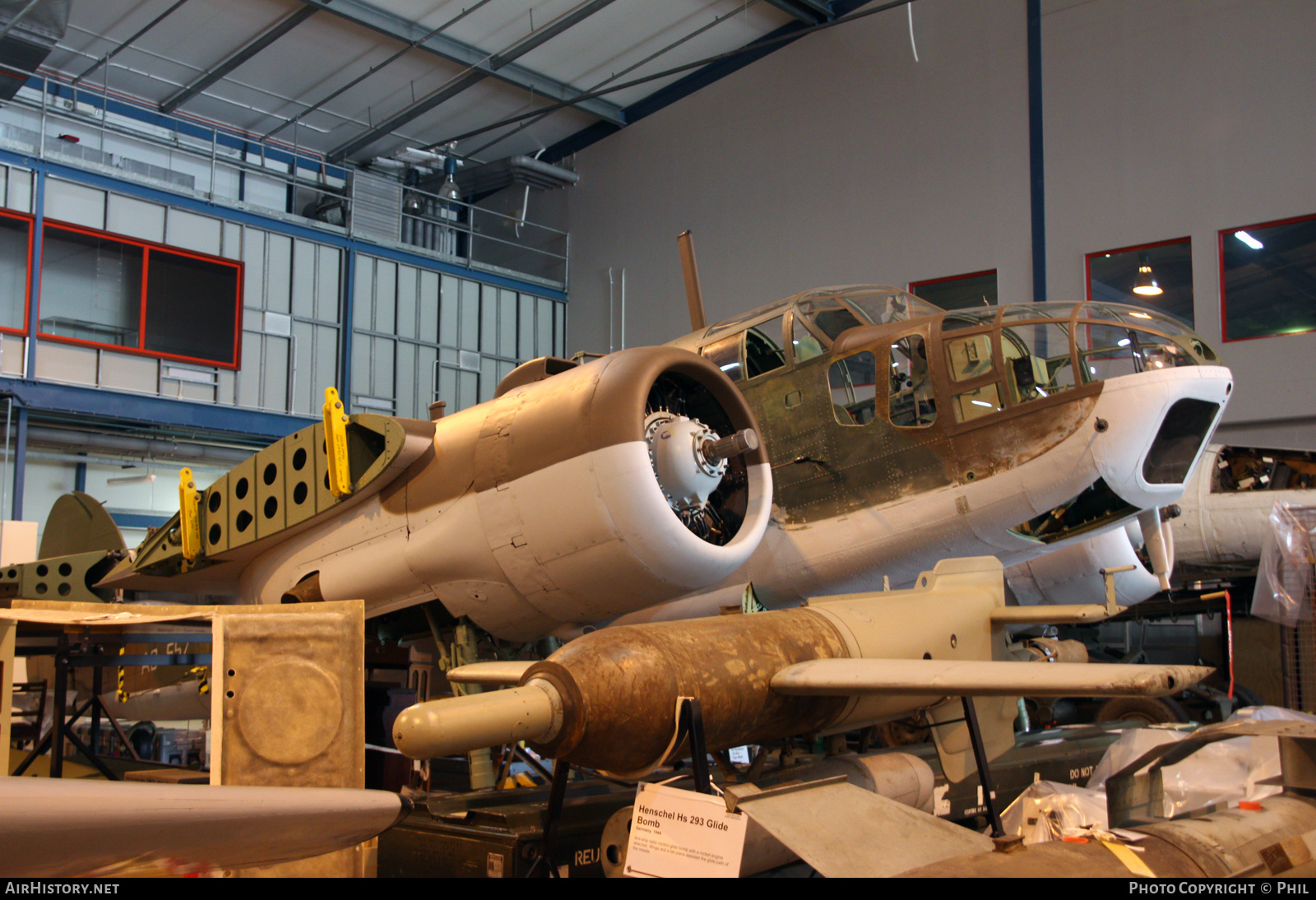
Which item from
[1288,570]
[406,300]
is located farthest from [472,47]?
[1288,570]

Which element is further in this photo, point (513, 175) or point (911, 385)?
point (513, 175)

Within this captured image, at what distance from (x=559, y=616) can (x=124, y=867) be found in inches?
137

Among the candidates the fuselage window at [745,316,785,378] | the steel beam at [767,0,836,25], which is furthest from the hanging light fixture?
the fuselage window at [745,316,785,378]

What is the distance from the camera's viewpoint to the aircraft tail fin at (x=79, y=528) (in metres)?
9.05

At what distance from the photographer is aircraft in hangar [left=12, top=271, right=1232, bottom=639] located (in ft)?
15.9

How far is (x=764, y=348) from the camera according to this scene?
6.86 metres

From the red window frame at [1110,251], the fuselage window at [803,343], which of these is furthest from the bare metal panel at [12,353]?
the red window frame at [1110,251]

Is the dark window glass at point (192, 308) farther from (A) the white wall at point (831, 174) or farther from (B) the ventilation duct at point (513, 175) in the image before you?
(A) the white wall at point (831, 174)

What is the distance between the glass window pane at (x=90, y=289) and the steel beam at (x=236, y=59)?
2.92 m

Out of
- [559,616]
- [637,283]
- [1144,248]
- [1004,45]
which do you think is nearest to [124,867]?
[559,616]

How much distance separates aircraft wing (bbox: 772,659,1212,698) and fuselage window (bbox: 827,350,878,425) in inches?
108

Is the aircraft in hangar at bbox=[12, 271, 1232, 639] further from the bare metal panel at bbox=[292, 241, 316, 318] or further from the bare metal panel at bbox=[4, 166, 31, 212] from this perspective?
the bare metal panel at bbox=[292, 241, 316, 318]

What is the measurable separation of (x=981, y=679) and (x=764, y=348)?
368 centimetres

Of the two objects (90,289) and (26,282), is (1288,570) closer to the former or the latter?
(26,282)
